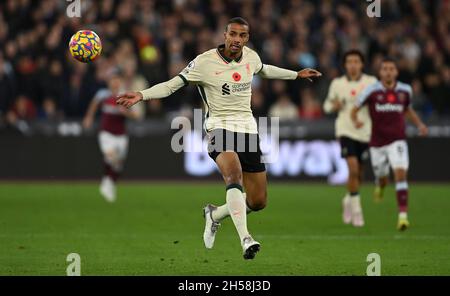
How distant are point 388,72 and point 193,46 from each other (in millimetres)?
10015

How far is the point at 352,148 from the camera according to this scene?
53.6 feet

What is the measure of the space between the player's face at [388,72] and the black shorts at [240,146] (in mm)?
4004

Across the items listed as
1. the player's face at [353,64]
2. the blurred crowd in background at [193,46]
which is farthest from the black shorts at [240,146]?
the blurred crowd in background at [193,46]

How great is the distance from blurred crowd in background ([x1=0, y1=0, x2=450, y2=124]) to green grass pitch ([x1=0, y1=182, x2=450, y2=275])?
2502mm

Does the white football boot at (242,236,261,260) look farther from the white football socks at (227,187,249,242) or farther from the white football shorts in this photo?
the white football shorts

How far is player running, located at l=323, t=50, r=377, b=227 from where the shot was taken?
1633 cm

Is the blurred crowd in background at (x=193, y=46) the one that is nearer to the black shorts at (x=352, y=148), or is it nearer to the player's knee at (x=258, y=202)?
the black shorts at (x=352, y=148)

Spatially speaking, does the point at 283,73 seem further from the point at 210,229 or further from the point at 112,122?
the point at 112,122

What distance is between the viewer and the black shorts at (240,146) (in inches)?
464

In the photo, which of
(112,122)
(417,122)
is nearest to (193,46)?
(112,122)

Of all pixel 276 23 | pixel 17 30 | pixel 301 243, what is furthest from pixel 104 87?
pixel 301 243
